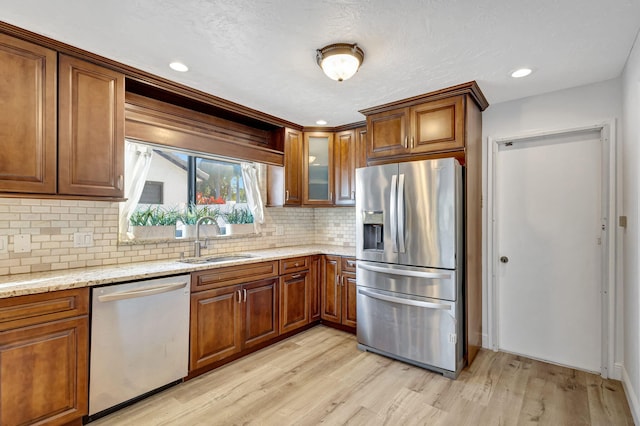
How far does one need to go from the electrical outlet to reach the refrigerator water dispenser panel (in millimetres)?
2326

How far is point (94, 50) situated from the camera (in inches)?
A: 82.8

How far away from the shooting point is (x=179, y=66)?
7.61 feet

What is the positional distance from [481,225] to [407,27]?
82.9 inches

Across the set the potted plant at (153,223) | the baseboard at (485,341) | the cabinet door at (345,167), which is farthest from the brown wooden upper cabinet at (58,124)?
the baseboard at (485,341)

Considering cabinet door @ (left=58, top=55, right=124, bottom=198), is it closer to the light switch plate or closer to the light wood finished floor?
the light switch plate

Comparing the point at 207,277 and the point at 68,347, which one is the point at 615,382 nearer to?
the point at 207,277

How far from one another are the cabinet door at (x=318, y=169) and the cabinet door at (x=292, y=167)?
0.07m

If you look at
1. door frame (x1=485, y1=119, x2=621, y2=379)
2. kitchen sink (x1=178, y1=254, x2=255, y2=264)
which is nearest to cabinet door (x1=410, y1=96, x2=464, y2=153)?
door frame (x1=485, y1=119, x2=621, y2=379)

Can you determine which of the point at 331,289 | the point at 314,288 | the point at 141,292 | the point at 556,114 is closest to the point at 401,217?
the point at 331,289

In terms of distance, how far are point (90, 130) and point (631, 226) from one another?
3.85 metres

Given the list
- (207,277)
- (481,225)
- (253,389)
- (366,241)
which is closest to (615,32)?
(481,225)

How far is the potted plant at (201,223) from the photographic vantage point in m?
3.11

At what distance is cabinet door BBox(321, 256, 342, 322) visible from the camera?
3.56 metres

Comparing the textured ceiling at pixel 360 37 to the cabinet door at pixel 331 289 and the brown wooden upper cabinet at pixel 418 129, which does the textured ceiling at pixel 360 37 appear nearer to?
the brown wooden upper cabinet at pixel 418 129
